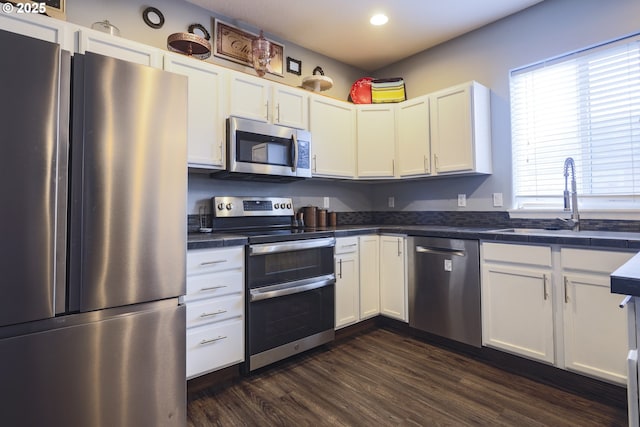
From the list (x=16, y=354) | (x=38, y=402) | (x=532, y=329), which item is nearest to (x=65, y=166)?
(x=16, y=354)

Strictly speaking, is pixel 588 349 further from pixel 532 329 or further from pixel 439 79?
pixel 439 79

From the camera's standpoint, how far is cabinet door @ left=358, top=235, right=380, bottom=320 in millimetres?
2871

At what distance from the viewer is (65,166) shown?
1.26m

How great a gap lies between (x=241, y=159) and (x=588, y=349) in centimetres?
243

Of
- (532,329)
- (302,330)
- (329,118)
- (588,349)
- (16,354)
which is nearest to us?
(16,354)

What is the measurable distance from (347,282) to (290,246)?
0.70 metres

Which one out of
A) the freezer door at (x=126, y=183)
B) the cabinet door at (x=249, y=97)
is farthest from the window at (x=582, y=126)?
the freezer door at (x=126, y=183)

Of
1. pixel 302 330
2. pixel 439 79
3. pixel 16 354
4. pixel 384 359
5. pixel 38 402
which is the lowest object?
pixel 384 359

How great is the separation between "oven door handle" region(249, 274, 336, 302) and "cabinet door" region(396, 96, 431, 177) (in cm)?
129

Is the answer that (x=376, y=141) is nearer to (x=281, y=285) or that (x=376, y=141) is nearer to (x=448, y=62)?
(x=448, y=62)

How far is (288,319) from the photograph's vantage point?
7.61 ft

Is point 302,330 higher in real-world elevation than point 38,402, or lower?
lower

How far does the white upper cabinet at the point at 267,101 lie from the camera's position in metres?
2.48

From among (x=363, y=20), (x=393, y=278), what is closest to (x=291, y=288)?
(x=393, y=278)
